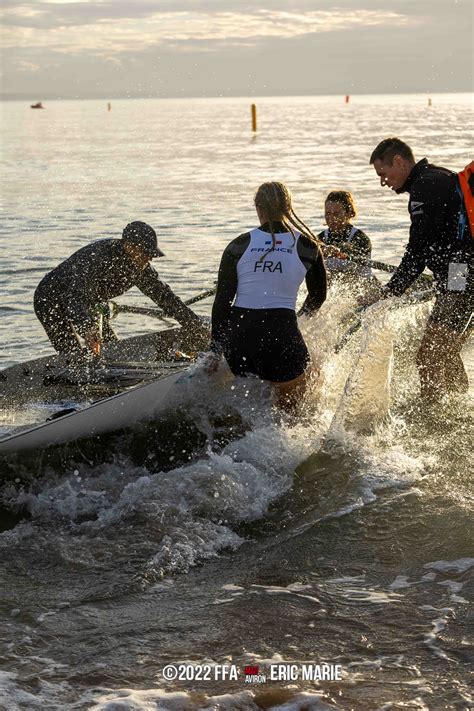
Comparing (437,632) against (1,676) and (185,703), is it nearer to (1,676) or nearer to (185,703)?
(185,703)

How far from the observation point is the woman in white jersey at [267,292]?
666 cm

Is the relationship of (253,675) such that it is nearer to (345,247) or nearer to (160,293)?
(160,293)

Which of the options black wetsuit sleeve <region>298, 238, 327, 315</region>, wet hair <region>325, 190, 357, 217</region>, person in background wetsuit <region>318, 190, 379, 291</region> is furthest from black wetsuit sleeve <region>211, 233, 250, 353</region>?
wet hair <region>325, 190, 357, 217</region>

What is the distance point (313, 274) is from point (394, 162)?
4.89 feet

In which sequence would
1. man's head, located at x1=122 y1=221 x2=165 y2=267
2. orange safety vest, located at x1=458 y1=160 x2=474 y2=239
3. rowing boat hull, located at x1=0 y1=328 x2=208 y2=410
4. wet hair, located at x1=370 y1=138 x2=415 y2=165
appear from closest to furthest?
orange safety vest, located at x1=458 y1=160 x2=474 y2=239 < wet hair, located at x1=370 y1=138 x2=415 y2=165 < rowing boat hull, located at x1=0 y1=328 x2=208 y2=410 < man's head, located at x1=122 y1=221 x2=165 y2=267

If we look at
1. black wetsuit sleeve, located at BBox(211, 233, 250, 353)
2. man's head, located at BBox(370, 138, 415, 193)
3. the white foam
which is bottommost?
the white foam

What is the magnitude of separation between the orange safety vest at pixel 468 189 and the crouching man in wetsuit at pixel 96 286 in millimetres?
2713

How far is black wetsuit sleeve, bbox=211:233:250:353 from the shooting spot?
6754 mm

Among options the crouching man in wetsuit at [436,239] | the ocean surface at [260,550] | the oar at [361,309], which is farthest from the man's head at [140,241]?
the crouching man in wetsuit at [436,239]

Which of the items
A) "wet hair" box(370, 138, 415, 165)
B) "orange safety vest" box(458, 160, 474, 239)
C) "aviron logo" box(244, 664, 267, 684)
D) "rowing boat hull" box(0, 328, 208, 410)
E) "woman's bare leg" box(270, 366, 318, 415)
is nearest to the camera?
"aviron logo" box(244, 664, 267, 684)

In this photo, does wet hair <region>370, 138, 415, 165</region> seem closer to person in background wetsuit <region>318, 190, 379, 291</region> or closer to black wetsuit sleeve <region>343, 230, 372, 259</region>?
person in background wetsuit <region>318, 190, 379, 291</region>

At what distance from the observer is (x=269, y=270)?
6.64 meters

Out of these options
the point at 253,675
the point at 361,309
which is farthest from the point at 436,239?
the point at 253,675

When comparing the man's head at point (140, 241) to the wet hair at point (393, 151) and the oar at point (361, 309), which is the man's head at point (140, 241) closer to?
the oar at point (361, 309)
